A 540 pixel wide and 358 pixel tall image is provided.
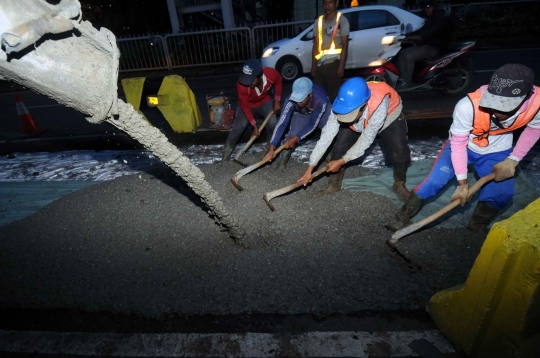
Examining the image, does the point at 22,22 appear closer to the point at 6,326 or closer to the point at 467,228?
the point at 6,326

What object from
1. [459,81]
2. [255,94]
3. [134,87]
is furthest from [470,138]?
[134,87]

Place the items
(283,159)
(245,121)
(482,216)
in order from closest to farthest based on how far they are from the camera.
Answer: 1. (482,216)
2. (283,159)
3. (245,121)

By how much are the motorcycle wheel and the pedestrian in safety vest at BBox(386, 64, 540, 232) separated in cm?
432

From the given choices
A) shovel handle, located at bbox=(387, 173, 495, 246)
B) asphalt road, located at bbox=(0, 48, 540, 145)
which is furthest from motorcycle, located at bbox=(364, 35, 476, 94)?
shovel handle, located at bbox=(387, 173, 495, 246)

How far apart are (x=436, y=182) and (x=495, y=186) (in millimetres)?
418

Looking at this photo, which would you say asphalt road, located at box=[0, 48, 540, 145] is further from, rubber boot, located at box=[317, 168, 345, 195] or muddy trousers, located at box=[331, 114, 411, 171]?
rubber boot, located at box=[317, 168, 345, 195]

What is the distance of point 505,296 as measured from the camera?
1523 millimetres

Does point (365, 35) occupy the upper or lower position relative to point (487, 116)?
upper

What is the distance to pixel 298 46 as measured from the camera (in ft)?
25.5

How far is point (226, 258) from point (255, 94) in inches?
93.9

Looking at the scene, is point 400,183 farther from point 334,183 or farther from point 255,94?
point 255,94

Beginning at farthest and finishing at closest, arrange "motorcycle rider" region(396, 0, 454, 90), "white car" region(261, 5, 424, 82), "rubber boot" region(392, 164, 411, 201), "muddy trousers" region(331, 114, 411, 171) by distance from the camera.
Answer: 1. "white car" region(261, 5, 424, 82)
2. "motorcycle rider" region(396, 0, 454, 90)
3. "rubber boot" region(392, 164, 411, 201)
4. "muddy trousers" region(331, 114, 411, 171)

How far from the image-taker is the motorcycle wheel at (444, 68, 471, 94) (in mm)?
6051


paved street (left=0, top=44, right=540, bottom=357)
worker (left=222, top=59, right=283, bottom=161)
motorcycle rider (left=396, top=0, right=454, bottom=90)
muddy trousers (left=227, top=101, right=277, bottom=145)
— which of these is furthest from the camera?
motorcycle rider (left=396, top=0, right=454, bottom=90)
